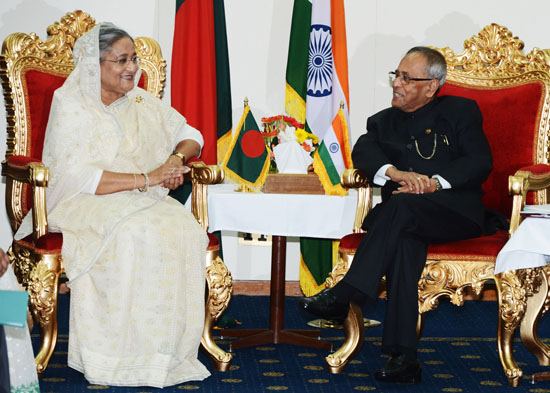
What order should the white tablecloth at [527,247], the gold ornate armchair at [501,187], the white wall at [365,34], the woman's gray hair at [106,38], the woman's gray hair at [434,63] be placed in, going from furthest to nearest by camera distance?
the white wall at [365,34] < the woman's gray hair at [434,63] < the woman's gray hair at [106,38] < the gold ornate armchair at [501,187] < the white tablecloth at [527,247]

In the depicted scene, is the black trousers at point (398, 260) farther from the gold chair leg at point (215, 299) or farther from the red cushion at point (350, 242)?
the gold chair leg at point (215, 299)

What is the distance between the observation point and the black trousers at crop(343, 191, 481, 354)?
353 centimetres

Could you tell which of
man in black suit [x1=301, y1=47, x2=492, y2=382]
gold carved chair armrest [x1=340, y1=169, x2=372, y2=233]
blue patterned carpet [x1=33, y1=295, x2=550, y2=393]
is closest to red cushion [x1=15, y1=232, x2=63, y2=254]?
blue patterned carpet [x1=33, y1=295, x2=550, y2=393]

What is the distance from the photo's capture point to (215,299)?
3686 millimetres

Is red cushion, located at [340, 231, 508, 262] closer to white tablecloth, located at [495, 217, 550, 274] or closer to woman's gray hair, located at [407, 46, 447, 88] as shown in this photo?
white tablecloth, located at [495, 217, 550, 274]

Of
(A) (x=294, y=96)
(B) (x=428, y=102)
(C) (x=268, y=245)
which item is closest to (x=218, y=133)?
(A) (x=294, y=96)

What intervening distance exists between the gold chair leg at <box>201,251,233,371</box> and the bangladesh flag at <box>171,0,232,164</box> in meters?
1.31

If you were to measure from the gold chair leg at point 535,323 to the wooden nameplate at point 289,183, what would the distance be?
116 cm

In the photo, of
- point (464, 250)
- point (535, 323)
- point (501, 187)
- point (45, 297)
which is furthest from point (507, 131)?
point (45, 297)

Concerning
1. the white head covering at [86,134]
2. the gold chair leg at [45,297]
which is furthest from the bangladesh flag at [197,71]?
the gold chair leg at [45,297]

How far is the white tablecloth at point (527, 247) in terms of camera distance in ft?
11.1

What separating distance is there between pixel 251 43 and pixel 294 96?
0.59 metres

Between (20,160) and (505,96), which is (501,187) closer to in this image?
(505,96)

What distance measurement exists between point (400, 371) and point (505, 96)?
5.38ft
